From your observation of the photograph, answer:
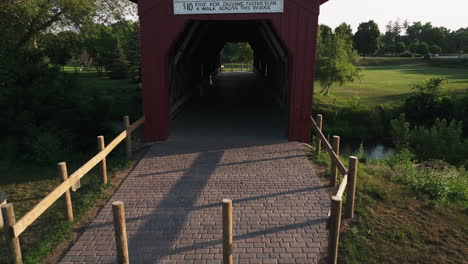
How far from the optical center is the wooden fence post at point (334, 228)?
13.3 feet

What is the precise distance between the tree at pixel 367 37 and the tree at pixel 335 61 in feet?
137

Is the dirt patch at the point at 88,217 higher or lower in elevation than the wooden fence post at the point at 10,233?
lower

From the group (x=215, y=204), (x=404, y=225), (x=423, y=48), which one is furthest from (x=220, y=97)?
(x=423, y=48)

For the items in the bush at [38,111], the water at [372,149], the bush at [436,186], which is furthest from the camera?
the water at [372,149]

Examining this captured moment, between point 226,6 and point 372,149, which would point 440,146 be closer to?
point 372,149

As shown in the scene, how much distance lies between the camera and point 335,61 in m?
27.5

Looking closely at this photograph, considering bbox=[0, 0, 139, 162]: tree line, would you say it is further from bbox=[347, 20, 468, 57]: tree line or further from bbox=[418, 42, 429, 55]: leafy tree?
bbox=[418, 42, 429, 55]: leafy tree

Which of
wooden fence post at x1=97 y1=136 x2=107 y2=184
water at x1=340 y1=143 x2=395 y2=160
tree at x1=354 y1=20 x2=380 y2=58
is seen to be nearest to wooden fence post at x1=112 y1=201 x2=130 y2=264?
wooden fence post at x1=97 y1=136 x2=107 y2=184

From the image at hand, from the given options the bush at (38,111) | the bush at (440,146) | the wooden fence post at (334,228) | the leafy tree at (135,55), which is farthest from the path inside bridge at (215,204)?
the leafy tree at (135,55)

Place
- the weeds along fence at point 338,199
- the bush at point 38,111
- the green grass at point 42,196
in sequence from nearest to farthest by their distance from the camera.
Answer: the weeds along fence at point 338,199 < the green grass at point 42,196 < the bush at point 38,111

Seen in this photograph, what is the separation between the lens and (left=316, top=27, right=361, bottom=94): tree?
2762cm

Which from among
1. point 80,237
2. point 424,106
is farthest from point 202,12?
point 424,106

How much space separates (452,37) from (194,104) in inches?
3062

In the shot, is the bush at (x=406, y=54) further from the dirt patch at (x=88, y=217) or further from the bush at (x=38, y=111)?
the dirt patch at (x=88, y=217)
